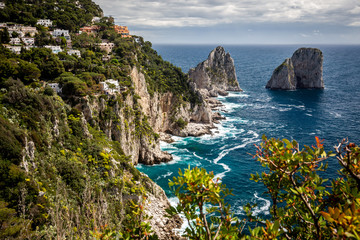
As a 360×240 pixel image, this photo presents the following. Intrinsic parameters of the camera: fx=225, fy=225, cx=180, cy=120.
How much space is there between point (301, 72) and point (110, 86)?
12755 cm

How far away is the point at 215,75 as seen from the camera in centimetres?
12688

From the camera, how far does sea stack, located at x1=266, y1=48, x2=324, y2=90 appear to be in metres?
130

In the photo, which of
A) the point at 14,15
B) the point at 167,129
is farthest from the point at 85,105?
the point at 14,15

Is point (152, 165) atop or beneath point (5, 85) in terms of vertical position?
beneath

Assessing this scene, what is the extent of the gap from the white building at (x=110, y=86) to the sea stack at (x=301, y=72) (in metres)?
110

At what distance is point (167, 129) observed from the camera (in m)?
71.4

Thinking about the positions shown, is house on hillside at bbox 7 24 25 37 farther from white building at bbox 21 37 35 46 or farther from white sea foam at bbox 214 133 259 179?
white sea foam at bbox 214 133 259 179

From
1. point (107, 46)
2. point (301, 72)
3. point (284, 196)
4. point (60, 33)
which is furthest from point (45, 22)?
point (301, 72)

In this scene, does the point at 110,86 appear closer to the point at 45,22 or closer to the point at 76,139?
the point at 76,139

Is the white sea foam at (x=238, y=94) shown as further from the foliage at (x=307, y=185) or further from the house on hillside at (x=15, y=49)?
the foliage at (x=307, y=185)

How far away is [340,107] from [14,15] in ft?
385

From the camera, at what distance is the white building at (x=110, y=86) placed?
141 ft

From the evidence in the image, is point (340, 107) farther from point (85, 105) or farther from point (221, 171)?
point (85, 105)

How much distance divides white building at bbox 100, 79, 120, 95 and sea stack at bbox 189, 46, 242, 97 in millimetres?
72511
